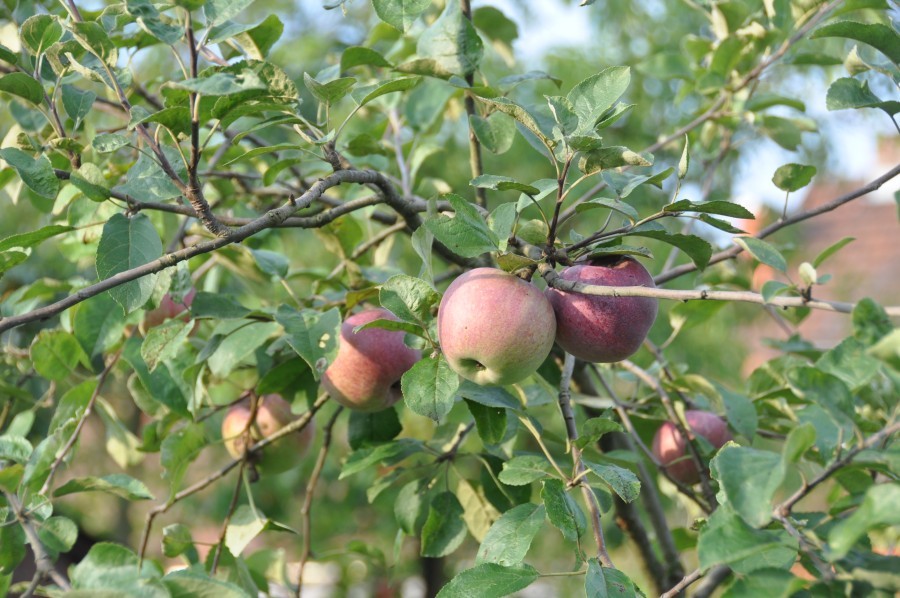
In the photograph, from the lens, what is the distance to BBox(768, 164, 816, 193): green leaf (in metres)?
0.87

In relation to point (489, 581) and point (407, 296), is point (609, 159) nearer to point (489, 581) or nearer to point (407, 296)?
point (407, 296)

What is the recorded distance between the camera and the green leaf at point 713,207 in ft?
2.21

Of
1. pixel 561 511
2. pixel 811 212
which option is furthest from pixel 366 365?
pixel 811 212

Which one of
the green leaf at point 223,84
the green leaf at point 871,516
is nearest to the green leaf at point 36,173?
the green leaf at point 223,84

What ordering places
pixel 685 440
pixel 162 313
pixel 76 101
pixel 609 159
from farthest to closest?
1. pixel 162 313
2. pixel 685 440
3. pixel 76 101
4. pixel 609 159

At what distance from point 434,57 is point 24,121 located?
1.70 ft

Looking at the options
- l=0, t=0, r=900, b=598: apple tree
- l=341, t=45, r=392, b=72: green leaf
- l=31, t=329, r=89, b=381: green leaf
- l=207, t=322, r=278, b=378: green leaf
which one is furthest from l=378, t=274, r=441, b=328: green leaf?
l=31, t=329, r=89, b=381: green leaf

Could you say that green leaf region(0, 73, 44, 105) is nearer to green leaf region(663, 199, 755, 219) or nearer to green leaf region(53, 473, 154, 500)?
green leaf region(53, 473, 154, 500)

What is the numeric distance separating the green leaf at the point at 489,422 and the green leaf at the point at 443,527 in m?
0.24

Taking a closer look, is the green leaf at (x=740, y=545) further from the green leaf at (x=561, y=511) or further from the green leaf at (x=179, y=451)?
the green leaf at (x=179, y=451)

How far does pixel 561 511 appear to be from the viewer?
71cm

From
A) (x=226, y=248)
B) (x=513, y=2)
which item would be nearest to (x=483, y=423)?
(x=226, y=248)

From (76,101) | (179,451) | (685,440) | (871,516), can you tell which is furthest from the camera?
(685,440)

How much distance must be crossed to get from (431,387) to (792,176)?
17.7 inches
